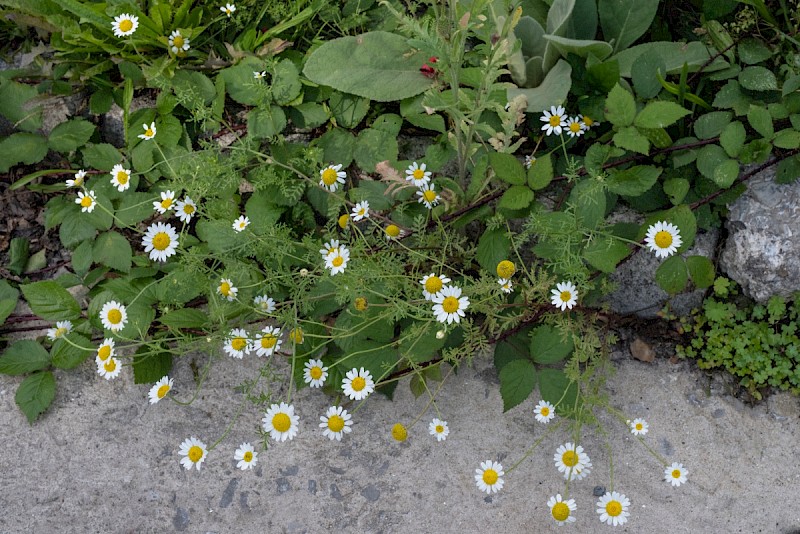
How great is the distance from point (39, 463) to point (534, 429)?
1668 mm

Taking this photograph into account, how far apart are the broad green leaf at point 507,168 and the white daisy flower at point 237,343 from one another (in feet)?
3.01

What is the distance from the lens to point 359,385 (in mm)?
2047

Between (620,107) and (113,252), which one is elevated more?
(620,107)

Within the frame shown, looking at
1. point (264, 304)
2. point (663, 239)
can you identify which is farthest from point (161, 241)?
point (663, 239)

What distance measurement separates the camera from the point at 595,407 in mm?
2250

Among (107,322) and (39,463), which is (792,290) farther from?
(39,463)

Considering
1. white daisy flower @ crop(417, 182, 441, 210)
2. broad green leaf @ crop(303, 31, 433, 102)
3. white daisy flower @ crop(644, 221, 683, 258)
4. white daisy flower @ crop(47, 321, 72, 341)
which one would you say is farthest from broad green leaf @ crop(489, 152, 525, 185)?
white daisy flower @ crop(47, 321, 72, 341)

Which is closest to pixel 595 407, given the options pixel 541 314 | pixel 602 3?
pixel 541 314

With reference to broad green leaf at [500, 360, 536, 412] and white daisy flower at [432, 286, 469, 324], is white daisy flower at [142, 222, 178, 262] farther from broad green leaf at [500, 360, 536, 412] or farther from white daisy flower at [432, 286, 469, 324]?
broad green leaf at [500, 360, 536, 412]

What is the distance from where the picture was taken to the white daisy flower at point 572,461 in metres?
1.93

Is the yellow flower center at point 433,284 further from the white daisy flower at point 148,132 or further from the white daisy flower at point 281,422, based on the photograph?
the white daisy flower at point 148,132

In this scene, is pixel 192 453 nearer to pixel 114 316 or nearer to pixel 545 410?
pixel 114 316

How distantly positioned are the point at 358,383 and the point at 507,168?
796 millimetres

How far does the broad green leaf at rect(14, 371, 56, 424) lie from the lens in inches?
92.7
